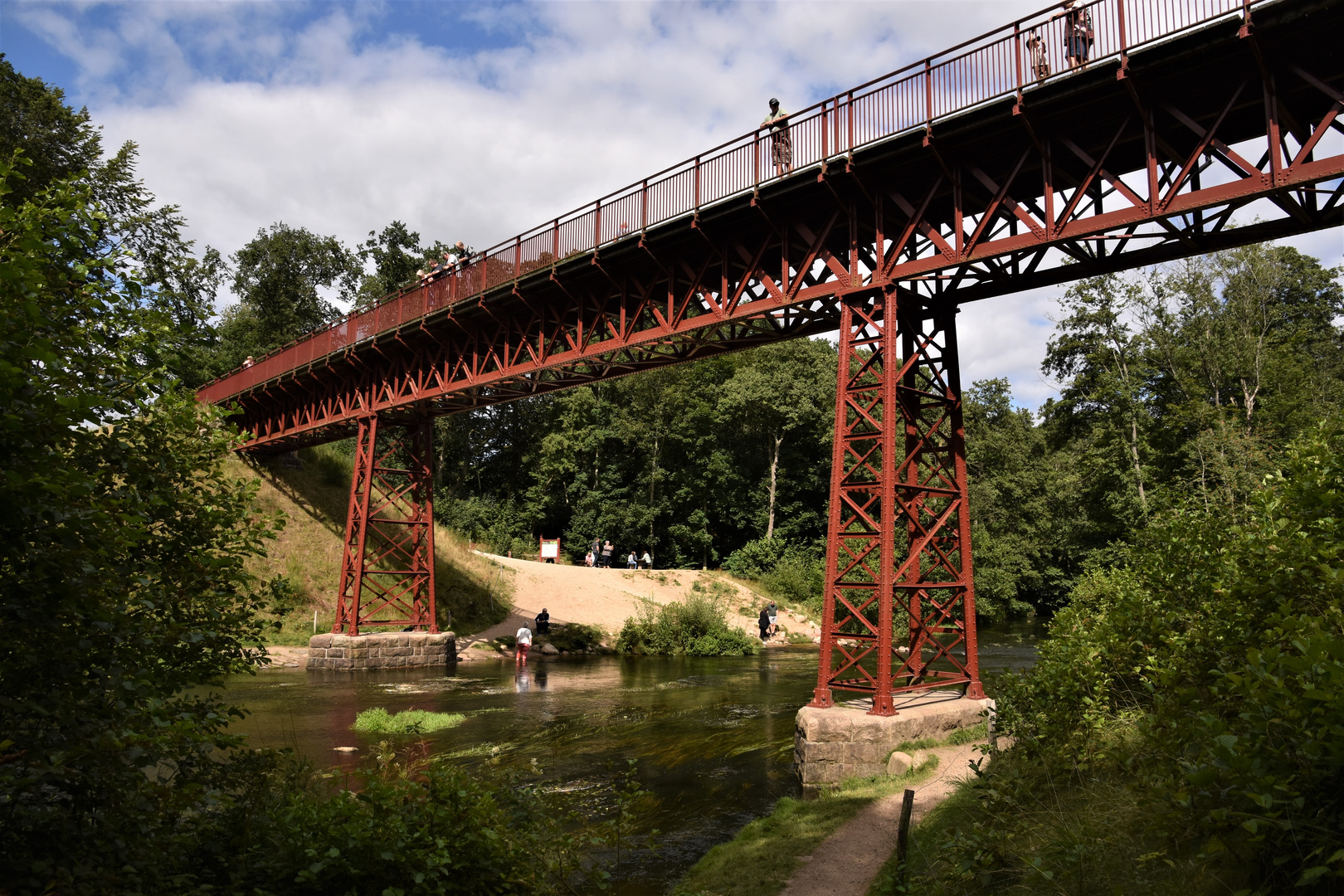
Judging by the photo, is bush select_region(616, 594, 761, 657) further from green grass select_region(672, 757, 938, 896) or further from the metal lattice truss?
green grass select_region(672, 757, 938, 896)

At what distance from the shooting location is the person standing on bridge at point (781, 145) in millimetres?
13875

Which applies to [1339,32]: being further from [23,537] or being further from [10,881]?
[10,881]

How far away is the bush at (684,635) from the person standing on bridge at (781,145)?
20.6 m

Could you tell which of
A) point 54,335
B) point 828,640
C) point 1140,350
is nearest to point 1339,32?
point 828,640

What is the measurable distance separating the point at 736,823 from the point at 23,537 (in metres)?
8.45

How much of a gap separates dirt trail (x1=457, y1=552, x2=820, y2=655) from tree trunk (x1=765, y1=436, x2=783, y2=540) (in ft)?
23.1

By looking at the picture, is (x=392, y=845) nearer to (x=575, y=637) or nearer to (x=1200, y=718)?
(x=1200, y=718)

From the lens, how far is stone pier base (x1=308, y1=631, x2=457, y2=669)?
946 inches

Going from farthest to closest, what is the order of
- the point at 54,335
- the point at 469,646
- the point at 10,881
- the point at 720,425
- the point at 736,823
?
the point at 720,425 → the point at 469,646 → the point at 736,823 → the point at 54,335 → the point at 10,881

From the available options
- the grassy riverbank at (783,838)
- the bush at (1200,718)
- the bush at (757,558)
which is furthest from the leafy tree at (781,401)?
the bush at (1200,718)

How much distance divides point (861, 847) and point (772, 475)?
40.7m

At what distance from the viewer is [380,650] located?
24484mm

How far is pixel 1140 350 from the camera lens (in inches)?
1203

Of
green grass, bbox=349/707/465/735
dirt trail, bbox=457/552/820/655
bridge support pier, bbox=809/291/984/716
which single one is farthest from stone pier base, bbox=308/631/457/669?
bridge support pier, bbox=809/291/984/716
